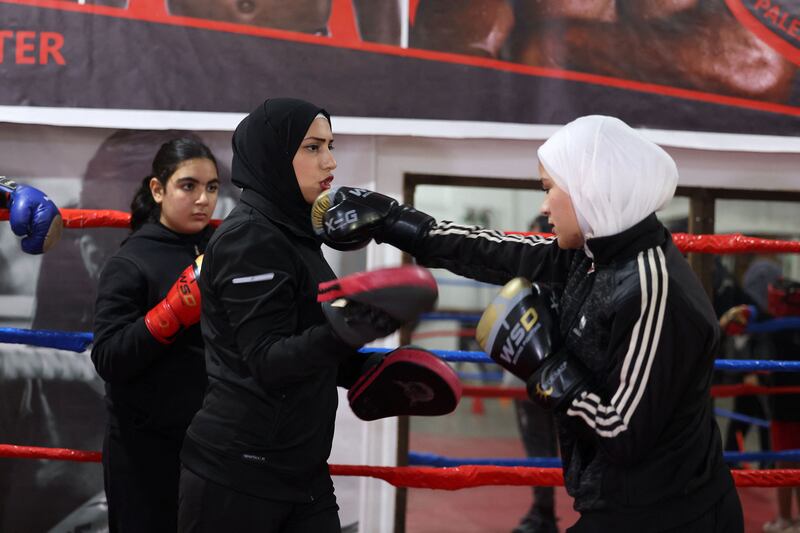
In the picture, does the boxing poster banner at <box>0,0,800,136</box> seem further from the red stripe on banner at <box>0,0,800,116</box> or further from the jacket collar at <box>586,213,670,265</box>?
the jacket collar at <box>586,213,670,265</box>

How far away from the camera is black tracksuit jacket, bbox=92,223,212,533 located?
5.49ft

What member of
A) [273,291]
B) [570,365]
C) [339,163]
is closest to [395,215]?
[273,291]

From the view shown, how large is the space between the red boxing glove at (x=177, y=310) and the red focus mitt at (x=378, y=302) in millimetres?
464

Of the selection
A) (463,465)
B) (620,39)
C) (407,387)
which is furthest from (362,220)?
(620,39)

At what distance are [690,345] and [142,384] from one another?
3.59ft

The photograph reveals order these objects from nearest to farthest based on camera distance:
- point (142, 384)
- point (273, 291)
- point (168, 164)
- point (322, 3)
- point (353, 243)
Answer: point (273, 291) → point (353, 243) → point (142, 384) → point (168, 164) → point (322, 3)

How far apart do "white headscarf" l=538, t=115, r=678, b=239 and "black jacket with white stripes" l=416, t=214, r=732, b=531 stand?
3cm

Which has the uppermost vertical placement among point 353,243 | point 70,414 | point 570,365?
point 353,243

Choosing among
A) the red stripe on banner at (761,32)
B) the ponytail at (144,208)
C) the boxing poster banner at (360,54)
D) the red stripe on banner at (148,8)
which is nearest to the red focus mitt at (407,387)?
the ponytail at (144,208)

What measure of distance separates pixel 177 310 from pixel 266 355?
40 cm

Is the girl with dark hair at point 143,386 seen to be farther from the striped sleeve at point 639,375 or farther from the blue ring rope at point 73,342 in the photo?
the striped sleeve at point 639,375

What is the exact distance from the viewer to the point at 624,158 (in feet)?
3.84

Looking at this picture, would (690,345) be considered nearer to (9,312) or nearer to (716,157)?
(716,157)

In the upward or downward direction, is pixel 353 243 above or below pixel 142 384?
above
